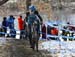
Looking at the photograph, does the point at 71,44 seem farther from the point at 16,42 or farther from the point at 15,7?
the point at 15,7

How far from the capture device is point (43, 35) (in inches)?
623

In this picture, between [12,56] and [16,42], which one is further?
[16,42]

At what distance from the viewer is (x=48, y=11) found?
3291 cm

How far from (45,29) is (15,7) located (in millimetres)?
17763

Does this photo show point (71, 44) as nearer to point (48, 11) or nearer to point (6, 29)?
point (6, 29)

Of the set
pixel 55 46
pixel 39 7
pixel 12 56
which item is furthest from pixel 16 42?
pixel 39 7

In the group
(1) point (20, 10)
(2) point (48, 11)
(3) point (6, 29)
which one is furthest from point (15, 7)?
(3) point (6, 29)

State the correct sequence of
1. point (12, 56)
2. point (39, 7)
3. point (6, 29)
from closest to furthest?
point (12, 56), point (6, 29), point (39, 7)

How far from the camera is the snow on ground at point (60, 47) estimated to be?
1251 cm

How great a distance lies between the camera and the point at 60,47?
44.6 feet

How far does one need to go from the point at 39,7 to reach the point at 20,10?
1.96 metres

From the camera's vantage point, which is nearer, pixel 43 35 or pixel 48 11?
pixel 43 35

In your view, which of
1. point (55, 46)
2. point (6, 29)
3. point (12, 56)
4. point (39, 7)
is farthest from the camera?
point (39, 7)

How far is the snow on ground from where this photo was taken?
41.0 ft
